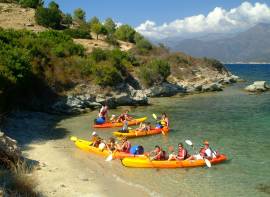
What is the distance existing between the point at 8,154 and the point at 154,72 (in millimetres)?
40560

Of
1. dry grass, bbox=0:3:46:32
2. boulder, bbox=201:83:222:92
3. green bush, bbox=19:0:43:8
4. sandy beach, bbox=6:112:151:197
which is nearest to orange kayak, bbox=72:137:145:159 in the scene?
sandy beach, bbox=6:112:151:197

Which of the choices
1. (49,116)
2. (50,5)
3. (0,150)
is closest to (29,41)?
(49,116)

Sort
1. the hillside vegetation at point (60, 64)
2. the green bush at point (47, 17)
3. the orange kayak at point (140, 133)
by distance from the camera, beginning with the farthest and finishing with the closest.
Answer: the green bush at point (47, 17) < the hillside vegetation at point (60, 64) < the orange kayak at point (140, 133)

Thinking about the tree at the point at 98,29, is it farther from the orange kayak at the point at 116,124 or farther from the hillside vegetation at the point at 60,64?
the orange kayak at the point at 116,124

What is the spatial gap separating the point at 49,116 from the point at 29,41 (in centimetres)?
1141

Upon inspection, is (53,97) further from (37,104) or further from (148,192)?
(148,192)

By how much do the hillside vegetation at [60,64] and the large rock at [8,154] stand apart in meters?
13.6

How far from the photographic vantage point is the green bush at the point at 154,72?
2205 inches

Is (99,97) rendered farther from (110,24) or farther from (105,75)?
(110,24)

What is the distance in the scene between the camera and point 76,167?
69.7 ft

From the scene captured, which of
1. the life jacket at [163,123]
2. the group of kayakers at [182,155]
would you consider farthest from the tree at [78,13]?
the group of kayakers at [182,155]

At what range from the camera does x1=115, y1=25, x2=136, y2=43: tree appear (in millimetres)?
87188

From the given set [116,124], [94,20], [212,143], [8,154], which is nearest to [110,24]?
[94,20]

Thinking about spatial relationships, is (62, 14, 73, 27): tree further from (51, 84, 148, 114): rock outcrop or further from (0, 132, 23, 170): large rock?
(0, 132, 23, 170): large rock
